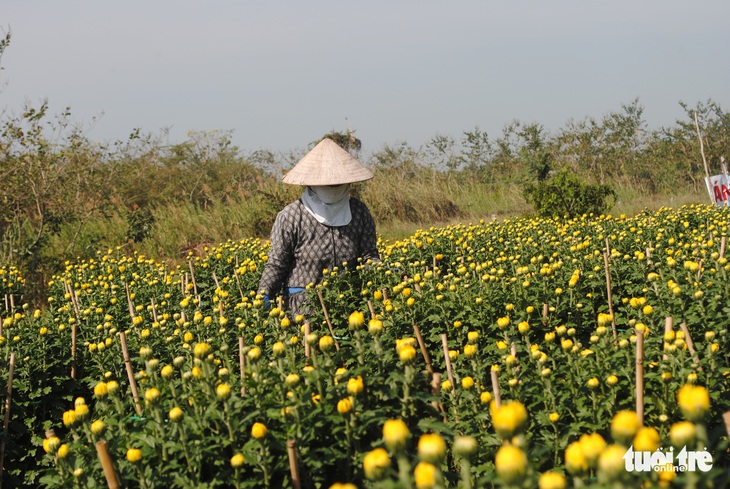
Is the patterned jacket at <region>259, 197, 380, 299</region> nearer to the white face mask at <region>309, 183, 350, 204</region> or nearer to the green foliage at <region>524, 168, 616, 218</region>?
the white face mask at <region>309, 183, 350, 204</region>

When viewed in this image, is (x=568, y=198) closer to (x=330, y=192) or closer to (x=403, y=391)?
(x=330, y=192)

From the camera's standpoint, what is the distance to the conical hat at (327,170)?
4.38 metres

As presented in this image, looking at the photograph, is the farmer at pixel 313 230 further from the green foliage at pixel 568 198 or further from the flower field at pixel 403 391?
the green foliage at pixel 568 198

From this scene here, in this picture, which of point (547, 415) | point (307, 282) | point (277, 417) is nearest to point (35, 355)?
point (307, 282)

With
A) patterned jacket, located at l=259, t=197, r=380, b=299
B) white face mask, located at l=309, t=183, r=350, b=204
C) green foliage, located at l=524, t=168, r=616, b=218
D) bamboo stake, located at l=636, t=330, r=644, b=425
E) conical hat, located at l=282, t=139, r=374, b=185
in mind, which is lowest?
green foliage, located at l=524, t=168, r=616, b=218

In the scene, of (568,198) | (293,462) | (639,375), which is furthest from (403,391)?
(568,198)

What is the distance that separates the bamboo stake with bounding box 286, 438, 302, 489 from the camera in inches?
72.5

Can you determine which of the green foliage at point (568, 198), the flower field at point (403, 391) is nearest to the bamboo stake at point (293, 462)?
the flower field at point (403, 391)

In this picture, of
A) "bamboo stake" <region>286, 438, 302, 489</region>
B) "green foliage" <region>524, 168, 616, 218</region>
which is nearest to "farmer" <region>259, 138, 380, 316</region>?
"bamboo stake" <region>286, 438, 302, 489</region>

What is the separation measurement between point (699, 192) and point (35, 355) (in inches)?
722

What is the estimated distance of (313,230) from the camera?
14.7 feet

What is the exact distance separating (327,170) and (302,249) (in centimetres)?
56

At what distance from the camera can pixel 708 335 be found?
2668mm

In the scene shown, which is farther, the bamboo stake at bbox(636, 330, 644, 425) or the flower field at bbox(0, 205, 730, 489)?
the bamboo stake at bbox(636, 330, 644, 425)
